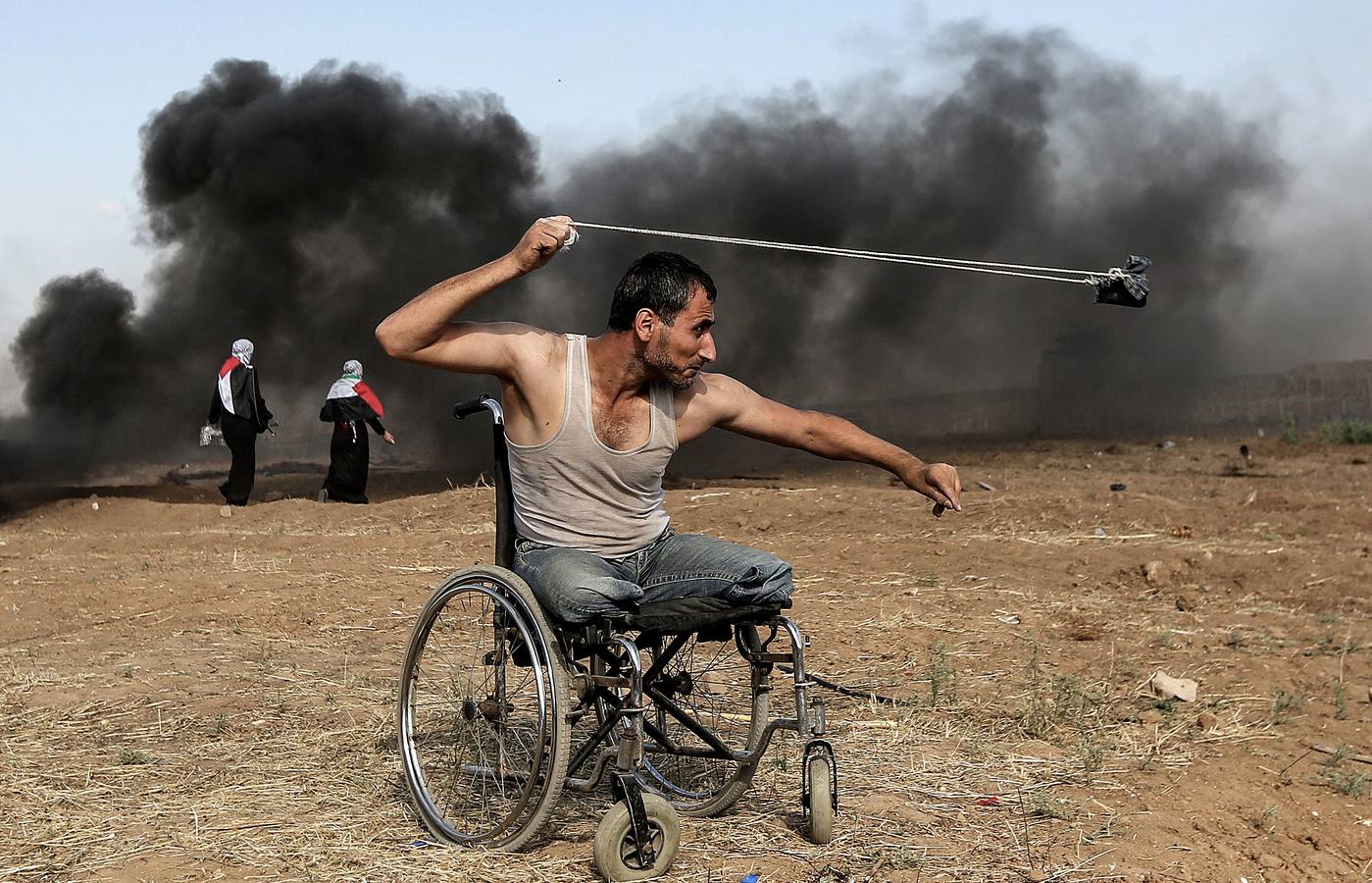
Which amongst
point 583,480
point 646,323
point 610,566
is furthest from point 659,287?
point 610,566

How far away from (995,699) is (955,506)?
2.13m

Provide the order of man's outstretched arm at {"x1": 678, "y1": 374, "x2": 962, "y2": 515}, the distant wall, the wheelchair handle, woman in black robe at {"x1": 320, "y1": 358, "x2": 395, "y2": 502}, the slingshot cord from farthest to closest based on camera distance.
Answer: the distant wall < woman in black robe at {"x1": 320, "y1": 358, "x2": 395, "y2": 502} < the slingshot cord < man's outstretched arm at {"x1": 678, "y1": 374, "x2": 962, "y2": 515} < the wheelchair handle

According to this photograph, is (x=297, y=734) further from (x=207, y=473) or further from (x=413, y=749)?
(x=207, y=473)

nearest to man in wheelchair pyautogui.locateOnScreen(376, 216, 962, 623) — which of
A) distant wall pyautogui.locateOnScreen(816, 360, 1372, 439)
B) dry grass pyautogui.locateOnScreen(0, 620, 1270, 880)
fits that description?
dry grass pyautogui.locateOnScreen(0, 620, 1270, 880)

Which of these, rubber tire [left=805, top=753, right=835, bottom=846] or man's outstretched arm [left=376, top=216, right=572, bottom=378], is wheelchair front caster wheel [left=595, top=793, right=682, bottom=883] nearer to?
rubber tire [left=805, top=753, right=835, bottom=846]

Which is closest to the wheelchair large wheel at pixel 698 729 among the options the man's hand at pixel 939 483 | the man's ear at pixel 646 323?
the man's hand at pixel 939 483

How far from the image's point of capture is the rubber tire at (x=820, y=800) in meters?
3.77

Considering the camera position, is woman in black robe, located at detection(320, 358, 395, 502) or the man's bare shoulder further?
woman in black robe, located at detection(320, 358, 395, 502)

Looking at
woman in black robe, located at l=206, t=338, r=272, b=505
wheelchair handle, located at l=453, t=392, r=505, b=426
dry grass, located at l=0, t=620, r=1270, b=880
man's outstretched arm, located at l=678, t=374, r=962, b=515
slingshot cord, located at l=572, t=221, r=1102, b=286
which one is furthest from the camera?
woman in black robe, located at l=206, t=338, r=272, b=505

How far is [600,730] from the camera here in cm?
371

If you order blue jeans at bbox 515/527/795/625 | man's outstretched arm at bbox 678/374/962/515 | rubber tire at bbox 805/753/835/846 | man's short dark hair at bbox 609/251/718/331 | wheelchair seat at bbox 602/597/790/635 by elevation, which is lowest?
rubber tire at bbox 805/753/835/846

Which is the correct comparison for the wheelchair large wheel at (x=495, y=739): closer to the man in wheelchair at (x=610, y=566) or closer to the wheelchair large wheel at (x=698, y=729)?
the man in wheelchair at (x=610, y=566)

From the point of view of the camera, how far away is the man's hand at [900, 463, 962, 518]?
3.98 meters

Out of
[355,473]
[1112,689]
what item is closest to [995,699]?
[1112,689]
